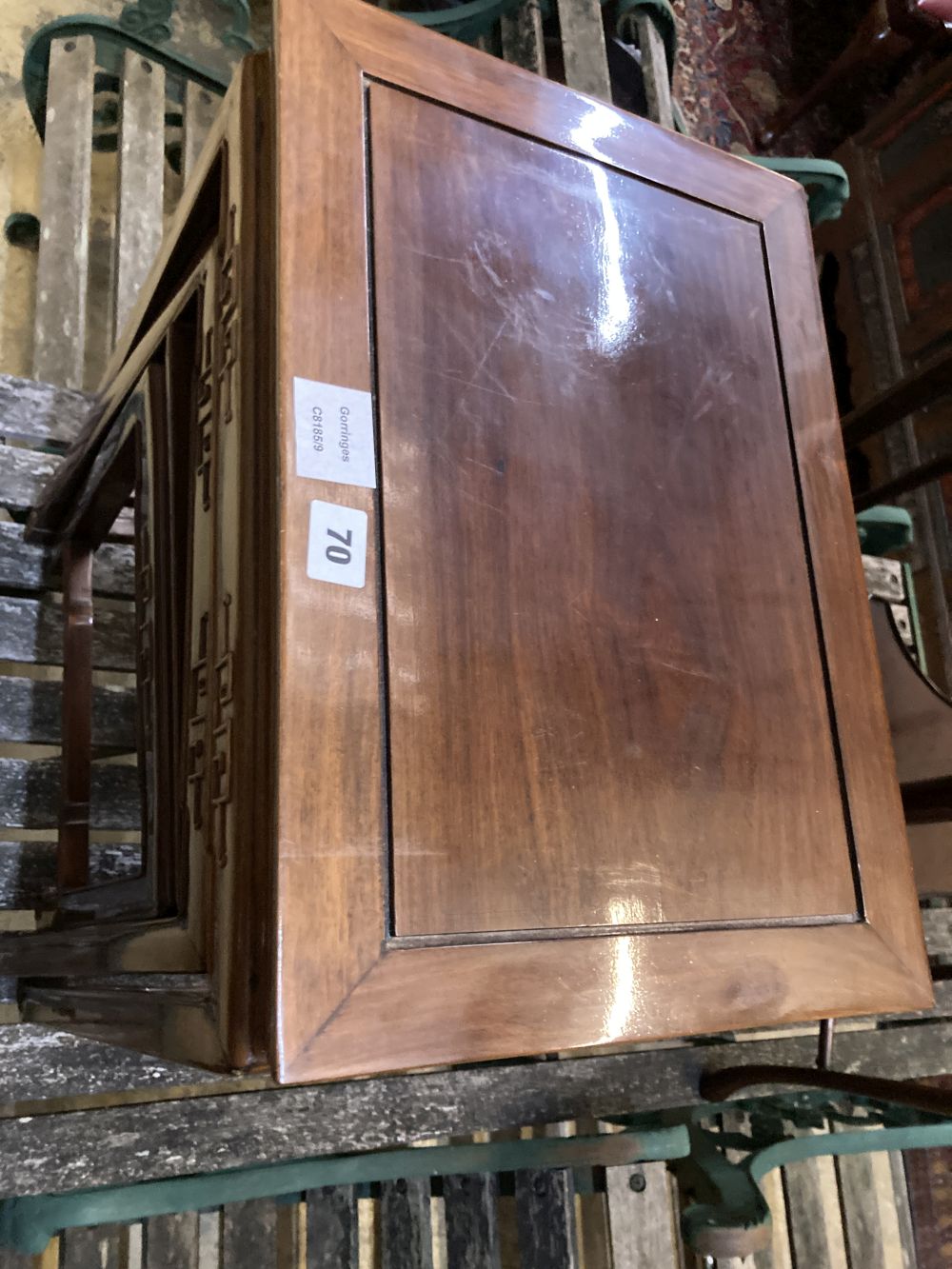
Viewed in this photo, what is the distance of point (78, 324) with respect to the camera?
4.85ft

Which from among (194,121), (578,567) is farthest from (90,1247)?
(194,121)

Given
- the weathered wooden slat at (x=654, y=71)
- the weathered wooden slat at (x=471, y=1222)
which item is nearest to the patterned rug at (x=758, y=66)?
the weathered wooden slat at (x=654, y=71)

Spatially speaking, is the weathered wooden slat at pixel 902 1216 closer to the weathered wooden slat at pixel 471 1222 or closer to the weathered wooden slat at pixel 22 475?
the weathered wooden slat at pixel 471 1222

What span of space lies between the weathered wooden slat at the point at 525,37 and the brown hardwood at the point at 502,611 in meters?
1.06

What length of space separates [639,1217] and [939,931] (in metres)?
0.61

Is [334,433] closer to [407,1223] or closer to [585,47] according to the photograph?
[407,1223]

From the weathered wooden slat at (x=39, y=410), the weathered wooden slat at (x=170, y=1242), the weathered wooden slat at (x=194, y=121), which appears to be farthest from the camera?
the weathered wooden slat at (x=194, y=121)

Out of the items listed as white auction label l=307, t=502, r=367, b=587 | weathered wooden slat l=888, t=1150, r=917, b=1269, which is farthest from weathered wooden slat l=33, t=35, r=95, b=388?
weathered wooden slat l=888, t=1150, r=917, b=1269

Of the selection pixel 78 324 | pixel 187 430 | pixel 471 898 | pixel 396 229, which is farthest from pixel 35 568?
pixel 471 898

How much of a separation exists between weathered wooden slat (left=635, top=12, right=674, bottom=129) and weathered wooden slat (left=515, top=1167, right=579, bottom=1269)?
1.60 meters

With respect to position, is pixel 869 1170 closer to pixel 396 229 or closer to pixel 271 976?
pixel 271 976

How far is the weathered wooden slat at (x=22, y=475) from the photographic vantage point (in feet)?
4.04

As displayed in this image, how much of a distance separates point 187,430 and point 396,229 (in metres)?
0.24

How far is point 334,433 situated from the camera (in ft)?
1.92
